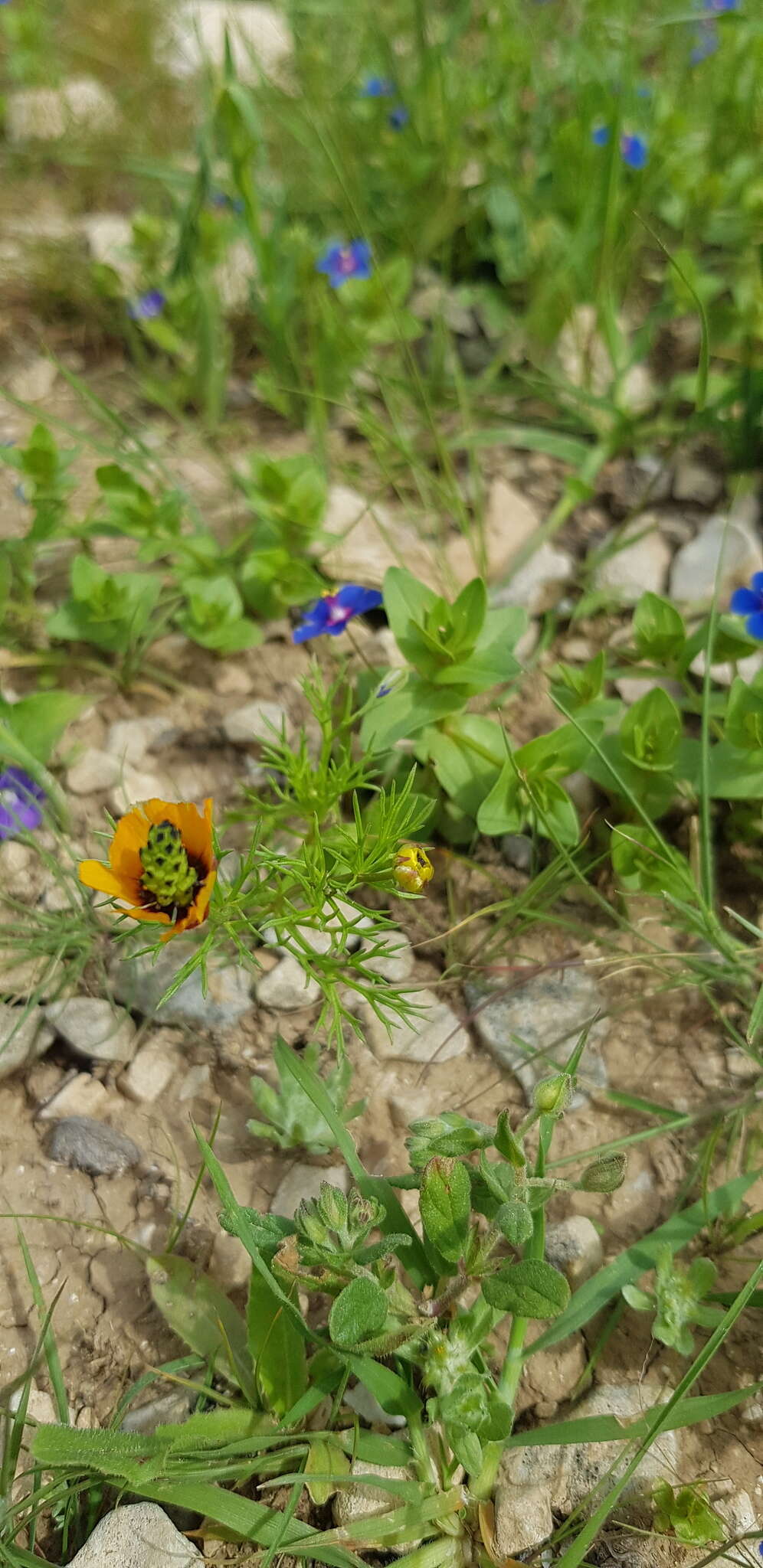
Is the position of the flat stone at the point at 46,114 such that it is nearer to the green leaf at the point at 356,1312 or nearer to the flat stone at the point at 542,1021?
the flat stone at the point at 542,1021

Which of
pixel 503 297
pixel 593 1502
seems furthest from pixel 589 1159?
pixel 503 297

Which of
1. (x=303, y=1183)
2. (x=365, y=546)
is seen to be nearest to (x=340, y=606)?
(x=365, y=546)

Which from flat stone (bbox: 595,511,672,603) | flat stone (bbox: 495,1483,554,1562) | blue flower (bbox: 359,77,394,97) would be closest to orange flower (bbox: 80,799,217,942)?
flat stone (bbox: 495,1483,554,1562)

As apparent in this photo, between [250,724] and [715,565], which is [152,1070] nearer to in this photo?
[250,724]

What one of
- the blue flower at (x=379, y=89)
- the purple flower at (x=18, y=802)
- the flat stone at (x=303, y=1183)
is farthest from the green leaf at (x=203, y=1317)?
the blue flower at (x=379, y=89)

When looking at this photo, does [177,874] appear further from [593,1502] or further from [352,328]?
[352,328]
